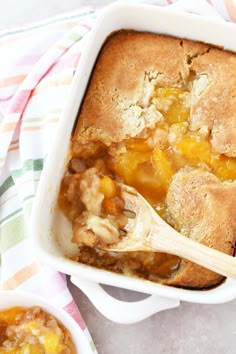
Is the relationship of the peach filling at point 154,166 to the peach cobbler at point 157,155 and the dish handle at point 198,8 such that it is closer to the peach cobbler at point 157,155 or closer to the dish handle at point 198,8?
the peach cobbler at point 157,155

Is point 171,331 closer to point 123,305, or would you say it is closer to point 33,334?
point 123,305

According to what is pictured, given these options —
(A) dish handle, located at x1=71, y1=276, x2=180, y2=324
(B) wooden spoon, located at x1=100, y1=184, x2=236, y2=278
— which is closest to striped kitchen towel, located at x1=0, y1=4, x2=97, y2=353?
(A) dish handle, located at x1=71, y1=276, x2=180, y2=324

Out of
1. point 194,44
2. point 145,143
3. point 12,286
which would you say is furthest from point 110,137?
point 12,286

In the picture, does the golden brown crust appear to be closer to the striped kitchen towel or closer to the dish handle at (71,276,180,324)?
the dish handle at (71,276,180,324)

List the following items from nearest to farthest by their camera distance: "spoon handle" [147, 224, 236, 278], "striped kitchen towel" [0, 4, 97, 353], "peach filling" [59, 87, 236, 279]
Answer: "spoon handle" [147, 224, 236, 278] < "peach filling" [59, 87, 236, 279] < "striped kitchen towel" [0, 4, 97, 353]

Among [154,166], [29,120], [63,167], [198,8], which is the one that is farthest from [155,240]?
[198,8]

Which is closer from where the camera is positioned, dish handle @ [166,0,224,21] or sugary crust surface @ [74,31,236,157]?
sugary crust surface @ [74,31,236,157]

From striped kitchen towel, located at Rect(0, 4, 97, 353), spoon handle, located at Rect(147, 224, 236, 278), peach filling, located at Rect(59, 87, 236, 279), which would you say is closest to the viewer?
spoon handle, located at Rect(147, 224, 236, 278)
